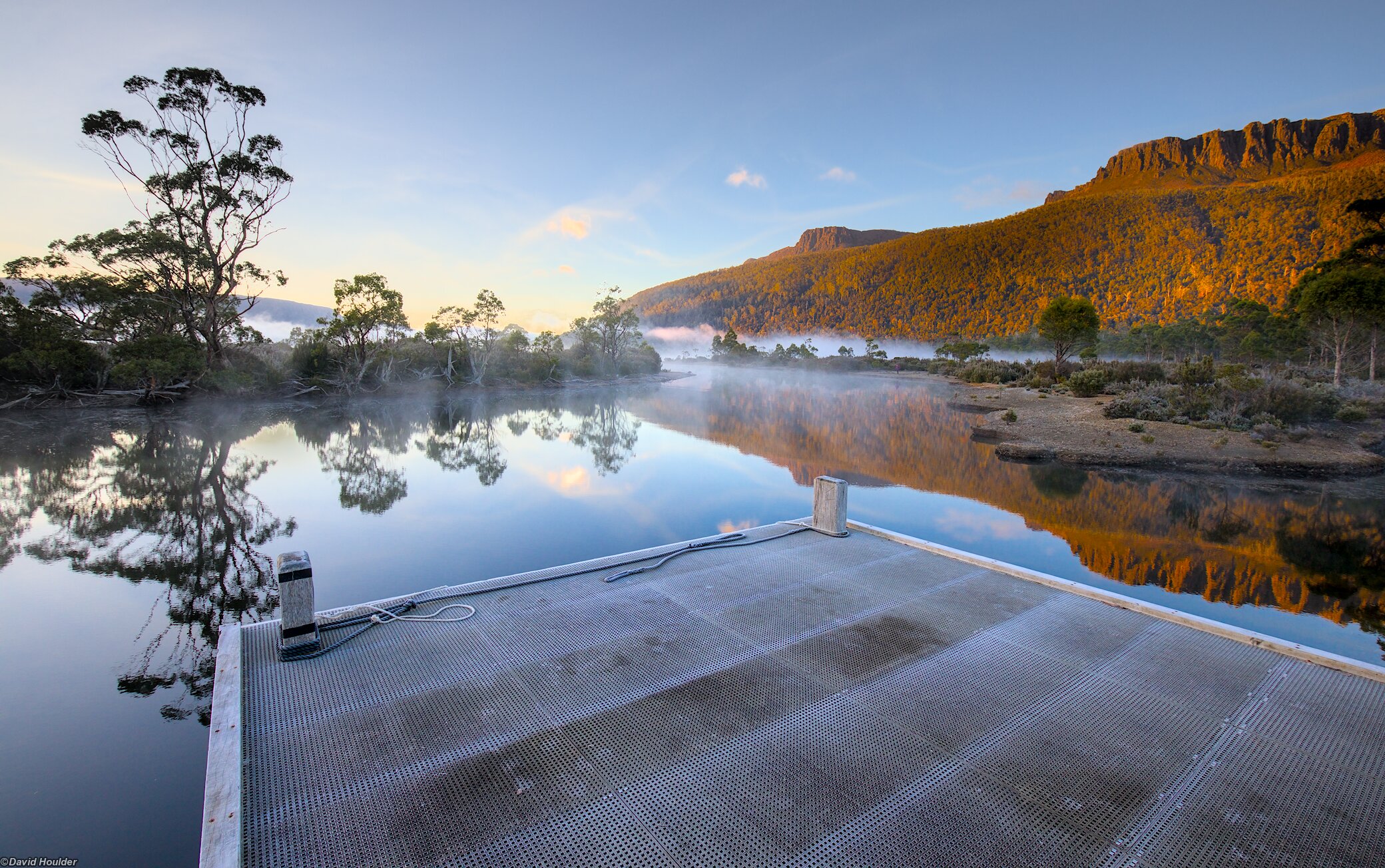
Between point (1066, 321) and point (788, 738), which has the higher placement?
point (1066, 321)

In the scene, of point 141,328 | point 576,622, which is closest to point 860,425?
point 576,622

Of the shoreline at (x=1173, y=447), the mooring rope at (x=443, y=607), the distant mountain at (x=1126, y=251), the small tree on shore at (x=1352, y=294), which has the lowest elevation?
the shoreline at (x=1173, y=447)

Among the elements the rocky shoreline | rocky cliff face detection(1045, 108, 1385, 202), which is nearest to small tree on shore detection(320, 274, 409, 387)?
the rocky shoreline

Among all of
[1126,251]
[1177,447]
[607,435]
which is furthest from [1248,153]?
[607,435]

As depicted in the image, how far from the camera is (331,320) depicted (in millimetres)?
26469

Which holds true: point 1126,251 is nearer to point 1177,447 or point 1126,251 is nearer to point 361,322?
point 1177,447

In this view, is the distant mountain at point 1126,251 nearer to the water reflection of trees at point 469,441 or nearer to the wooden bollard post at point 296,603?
the water reflection of trees at point 469,441

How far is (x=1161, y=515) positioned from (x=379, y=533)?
11.2 m

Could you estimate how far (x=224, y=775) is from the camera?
7.77ft

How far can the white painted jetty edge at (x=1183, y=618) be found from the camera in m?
3.45

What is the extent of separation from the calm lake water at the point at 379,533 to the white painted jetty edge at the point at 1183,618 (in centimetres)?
173

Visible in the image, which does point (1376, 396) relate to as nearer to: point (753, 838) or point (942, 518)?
point (942, 518)

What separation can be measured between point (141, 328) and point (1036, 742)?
29.5 m

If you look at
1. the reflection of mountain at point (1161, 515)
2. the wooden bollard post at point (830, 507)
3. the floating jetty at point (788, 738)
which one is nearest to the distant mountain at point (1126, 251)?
the reflection of mountain at point (1161, 515)
